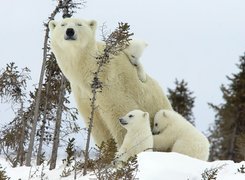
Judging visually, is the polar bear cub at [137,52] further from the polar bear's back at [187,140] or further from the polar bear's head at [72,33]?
the polar bear's back at [187,140]

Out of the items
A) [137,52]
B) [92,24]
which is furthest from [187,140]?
[92,24]

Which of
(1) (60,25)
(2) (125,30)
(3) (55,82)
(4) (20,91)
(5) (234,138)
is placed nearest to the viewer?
(2) (125,30)

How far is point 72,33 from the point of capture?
11.0m

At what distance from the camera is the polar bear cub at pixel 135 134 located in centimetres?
1002

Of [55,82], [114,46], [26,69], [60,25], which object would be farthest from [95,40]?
[55,82]

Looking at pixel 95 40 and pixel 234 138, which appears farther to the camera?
pixel 234 138

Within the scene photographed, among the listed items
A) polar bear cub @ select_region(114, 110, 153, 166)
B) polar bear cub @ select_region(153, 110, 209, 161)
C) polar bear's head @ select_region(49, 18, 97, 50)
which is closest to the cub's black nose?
polar bear's head @ select_region(49, 18, 97, 50)

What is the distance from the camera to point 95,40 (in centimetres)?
1162

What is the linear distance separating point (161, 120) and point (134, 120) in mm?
1233

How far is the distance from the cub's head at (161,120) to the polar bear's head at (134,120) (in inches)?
38.5

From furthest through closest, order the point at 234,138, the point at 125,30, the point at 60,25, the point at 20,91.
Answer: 1. the point at 234,138
2. the point at 20,91
3. the point at 60,25
4. the point at 125,30

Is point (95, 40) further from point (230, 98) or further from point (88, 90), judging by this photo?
point (230, 98)

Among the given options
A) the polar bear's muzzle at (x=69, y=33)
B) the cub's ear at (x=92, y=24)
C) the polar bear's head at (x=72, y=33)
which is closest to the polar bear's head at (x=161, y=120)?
the polar bear's head at (x=72, y=33)

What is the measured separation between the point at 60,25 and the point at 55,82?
546 cm
